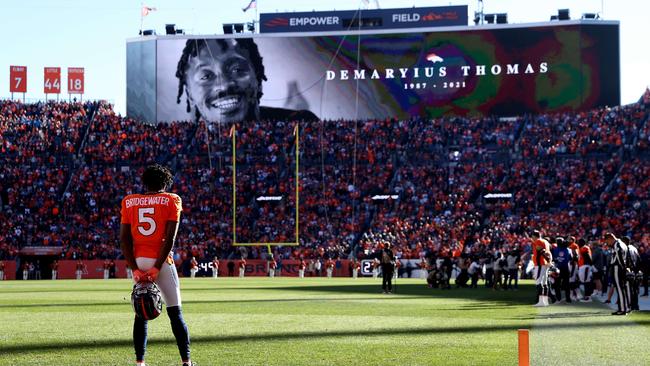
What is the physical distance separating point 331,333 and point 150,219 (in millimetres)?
6700

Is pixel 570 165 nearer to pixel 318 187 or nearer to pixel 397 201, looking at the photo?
pixel 397 201

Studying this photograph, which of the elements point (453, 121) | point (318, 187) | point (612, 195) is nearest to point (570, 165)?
point (612, 195)

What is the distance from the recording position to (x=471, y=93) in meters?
69.7

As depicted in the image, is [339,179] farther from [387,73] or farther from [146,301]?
[146,301]

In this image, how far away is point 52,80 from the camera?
78.5m

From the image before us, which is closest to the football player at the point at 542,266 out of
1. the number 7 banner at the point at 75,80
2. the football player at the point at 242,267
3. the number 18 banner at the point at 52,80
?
the football player at the point at 242,267

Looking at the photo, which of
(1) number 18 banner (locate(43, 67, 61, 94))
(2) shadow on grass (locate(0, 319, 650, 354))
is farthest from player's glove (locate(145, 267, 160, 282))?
(1) number 18 banner (locate(43, 67, 61, 94))

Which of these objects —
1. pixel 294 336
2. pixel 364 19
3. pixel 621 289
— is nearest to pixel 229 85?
pixel 364 19

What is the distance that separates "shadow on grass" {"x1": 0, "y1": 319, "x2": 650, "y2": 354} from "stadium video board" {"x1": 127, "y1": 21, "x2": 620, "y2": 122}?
50827mm

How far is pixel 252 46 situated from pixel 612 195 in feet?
88.5

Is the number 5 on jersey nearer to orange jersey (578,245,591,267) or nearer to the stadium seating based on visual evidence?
orange jersey (578,245,591,267)

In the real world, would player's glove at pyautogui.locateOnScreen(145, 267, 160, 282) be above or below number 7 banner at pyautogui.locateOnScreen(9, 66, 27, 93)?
below

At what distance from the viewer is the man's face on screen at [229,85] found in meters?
71.4

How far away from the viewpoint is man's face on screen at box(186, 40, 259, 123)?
71375mm
